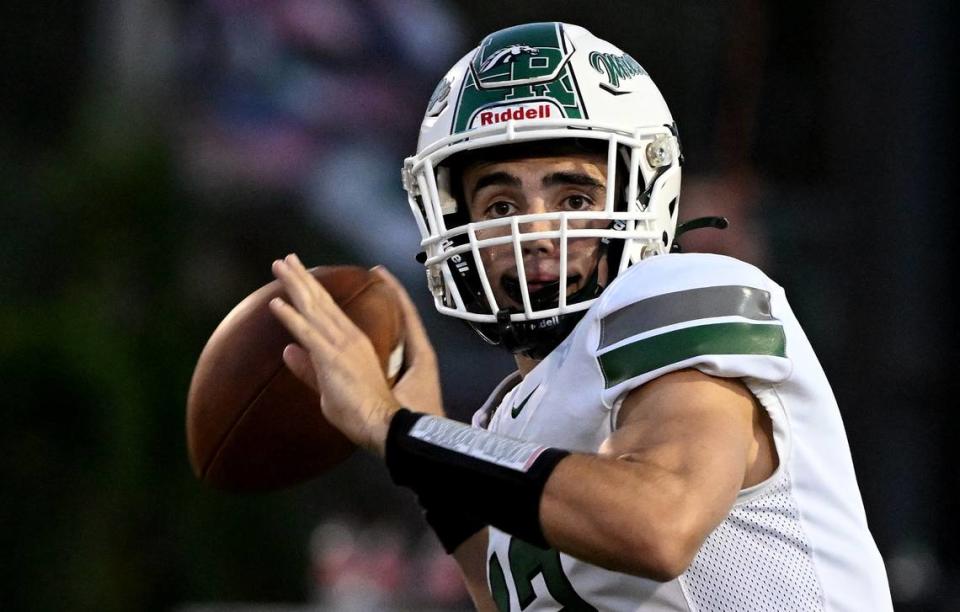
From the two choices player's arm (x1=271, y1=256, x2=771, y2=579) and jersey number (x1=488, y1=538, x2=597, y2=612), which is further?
jersey number (x1=488, y1=538, x2=597, y2=612)

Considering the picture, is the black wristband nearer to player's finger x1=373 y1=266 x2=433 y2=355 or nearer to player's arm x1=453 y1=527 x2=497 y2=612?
player's finger x1=373 y1=266 x2=433 y2=355

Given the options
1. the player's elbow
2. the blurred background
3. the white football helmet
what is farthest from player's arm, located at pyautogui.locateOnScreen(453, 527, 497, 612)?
the blurred background

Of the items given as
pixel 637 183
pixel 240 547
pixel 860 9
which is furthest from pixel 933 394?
pixel 637 183

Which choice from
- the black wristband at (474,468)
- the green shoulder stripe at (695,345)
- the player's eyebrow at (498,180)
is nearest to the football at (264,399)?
the player's eyebrow at (498,180)

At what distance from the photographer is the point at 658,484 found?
66.5 inches

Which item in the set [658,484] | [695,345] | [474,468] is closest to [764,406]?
[695,345]

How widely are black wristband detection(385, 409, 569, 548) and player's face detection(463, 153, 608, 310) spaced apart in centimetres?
47

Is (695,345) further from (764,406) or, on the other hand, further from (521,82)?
(521,82)

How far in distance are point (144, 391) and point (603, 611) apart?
11.7ft

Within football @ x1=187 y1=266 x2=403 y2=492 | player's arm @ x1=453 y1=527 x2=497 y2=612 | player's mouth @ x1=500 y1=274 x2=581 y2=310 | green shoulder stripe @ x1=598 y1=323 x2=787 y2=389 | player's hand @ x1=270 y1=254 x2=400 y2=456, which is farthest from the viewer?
player's arm @ x1=453 y1=527 x2=497 y2=612

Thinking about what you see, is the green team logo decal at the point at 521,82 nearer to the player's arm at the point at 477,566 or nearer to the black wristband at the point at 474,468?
the black wristband at the point at 474,468

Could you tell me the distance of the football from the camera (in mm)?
2391

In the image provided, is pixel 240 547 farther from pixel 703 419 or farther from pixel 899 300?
pixel 703 419

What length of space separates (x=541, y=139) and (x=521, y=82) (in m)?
0.11
